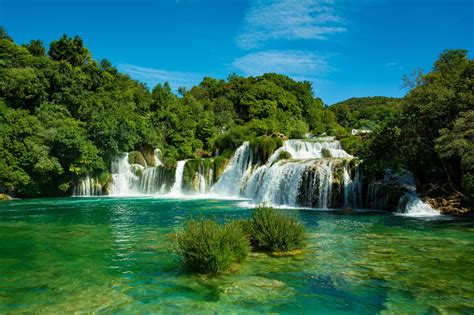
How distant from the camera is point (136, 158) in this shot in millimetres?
41562

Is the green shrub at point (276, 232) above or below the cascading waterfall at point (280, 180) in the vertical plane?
below

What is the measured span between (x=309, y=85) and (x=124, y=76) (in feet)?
140

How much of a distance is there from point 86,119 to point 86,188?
408 inches

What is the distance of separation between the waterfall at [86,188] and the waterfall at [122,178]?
1696 mm

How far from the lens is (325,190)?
23.1m

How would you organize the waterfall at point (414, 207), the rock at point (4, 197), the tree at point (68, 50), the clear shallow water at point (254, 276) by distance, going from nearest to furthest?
1. the clear shallow water at point (254, 276)
2. the waterfall at point (414, 207)
3. the rock at point (4, 197)
4. the tree at point (68, 50)

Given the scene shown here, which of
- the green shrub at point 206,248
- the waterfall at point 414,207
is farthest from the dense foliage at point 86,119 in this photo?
the green shrub at point 206,248

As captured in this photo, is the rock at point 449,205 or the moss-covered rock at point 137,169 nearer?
the rock at point 449,205

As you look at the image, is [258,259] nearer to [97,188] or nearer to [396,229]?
[396,229]

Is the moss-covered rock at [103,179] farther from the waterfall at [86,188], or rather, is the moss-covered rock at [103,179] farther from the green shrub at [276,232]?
the green shrub at [276,232]

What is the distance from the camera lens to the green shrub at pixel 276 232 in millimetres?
10047

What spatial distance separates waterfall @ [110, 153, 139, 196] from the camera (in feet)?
128

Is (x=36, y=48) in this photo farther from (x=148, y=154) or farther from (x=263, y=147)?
(x=263, y=147)

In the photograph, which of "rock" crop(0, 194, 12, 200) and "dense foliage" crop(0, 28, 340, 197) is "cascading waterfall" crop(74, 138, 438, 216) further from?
"rock" crop(0, 194, 12, 200)
